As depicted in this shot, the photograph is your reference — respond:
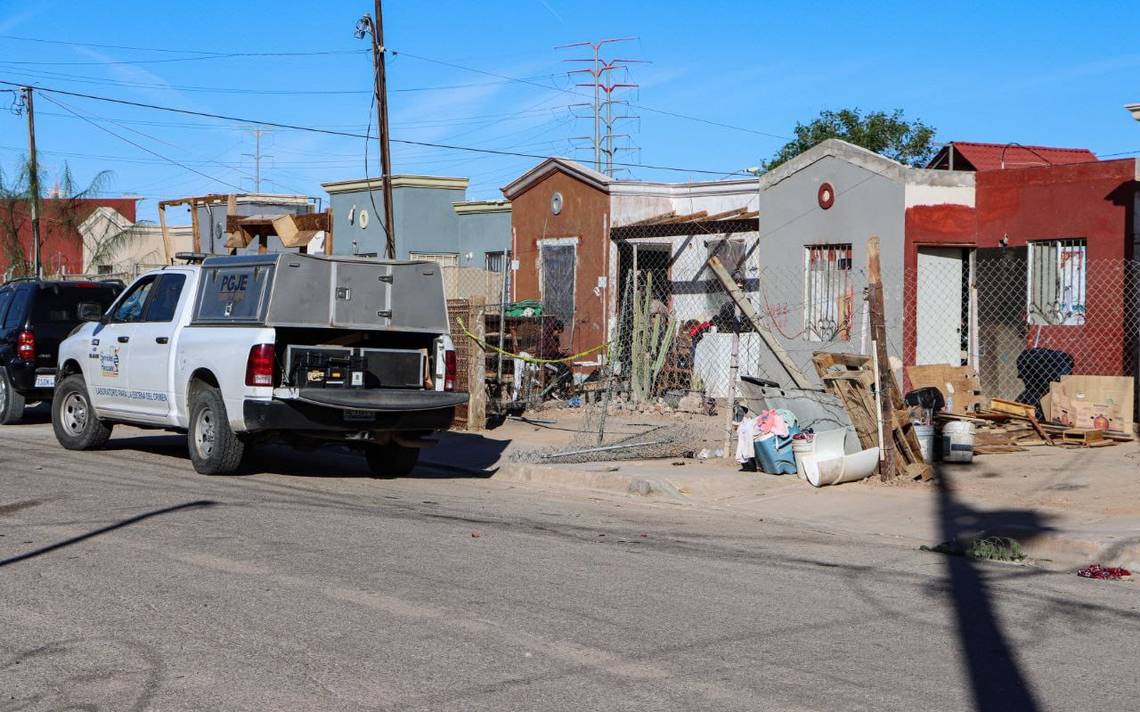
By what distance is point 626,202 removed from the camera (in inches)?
925

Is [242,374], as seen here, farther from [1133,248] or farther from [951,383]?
[1133,248]

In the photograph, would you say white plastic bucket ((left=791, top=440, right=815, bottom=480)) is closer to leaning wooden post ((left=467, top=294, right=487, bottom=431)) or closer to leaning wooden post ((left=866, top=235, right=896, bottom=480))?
leaning wooden post ((left=866, top=235, right=896, bottom=480))

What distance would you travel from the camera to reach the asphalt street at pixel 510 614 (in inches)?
212

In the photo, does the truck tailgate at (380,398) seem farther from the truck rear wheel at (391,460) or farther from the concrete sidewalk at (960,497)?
the concrete sidewalk at (960,497)

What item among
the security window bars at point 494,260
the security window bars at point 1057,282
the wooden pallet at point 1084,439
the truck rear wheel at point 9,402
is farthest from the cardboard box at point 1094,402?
the security window bars at point 494,260

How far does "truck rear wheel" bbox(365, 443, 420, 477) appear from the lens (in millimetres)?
13266

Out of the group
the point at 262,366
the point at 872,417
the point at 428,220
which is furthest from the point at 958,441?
the point at 428,220

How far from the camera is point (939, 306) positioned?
17797mm

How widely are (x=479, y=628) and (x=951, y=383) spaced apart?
11.0 metres

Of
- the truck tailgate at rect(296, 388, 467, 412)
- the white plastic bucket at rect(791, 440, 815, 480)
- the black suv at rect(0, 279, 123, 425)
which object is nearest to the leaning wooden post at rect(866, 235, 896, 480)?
the white plastic bucket at rect(791, 440, 815, 480)

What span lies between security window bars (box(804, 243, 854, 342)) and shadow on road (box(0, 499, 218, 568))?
10.3m

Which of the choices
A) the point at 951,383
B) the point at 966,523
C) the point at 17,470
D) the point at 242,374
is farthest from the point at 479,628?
the point at 951,383

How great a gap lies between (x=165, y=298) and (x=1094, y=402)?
1037 centimetres

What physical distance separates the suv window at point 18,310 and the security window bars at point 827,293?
11.0 metres
